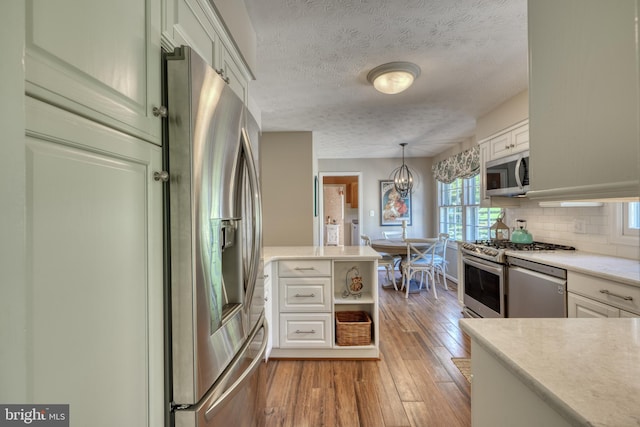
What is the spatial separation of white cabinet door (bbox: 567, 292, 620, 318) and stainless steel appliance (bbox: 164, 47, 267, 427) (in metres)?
2.06

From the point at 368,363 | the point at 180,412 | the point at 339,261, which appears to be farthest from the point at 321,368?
the point at 180,412

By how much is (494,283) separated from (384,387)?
1.51 m

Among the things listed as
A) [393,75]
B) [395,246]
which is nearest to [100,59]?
[393,75]

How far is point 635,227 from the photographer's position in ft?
7.04

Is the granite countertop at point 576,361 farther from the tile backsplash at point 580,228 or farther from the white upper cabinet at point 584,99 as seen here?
the tile backsplash at point 580,228

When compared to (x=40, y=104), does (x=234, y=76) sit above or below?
above

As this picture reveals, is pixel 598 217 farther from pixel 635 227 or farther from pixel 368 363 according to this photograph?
pixel 368 363

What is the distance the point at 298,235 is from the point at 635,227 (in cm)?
323

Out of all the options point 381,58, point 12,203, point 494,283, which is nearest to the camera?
point 12,203

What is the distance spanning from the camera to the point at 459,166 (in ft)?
15.3

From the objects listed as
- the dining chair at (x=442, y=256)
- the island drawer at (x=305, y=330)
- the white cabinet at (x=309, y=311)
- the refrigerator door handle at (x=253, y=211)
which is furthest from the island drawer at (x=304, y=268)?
the dining chair at (x=442, y=256)

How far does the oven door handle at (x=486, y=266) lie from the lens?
2666 mm

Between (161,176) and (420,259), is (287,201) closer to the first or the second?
(420,259)

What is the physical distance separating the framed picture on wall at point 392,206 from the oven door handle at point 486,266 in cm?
272
